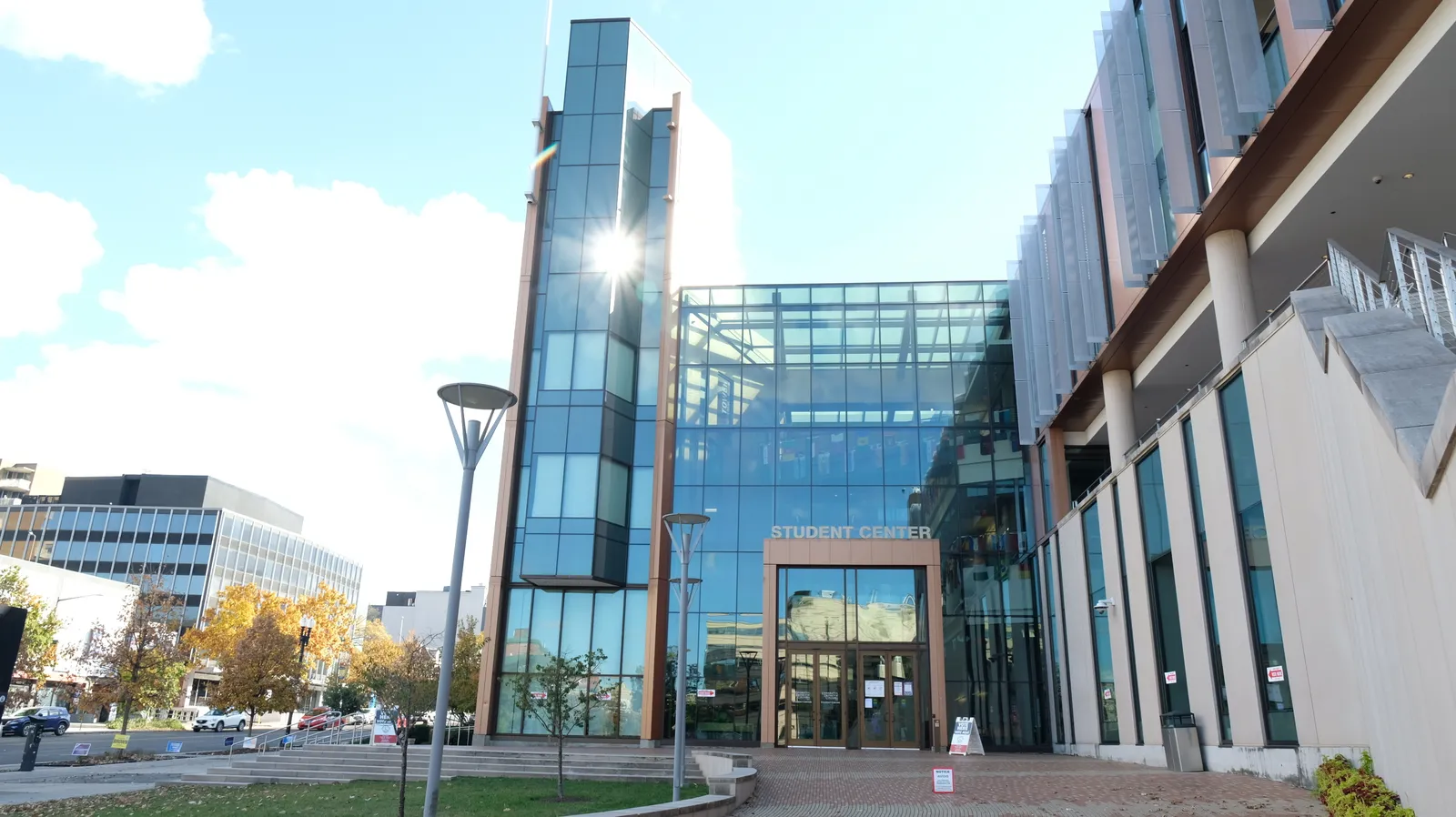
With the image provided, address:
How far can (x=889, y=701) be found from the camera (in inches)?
1170

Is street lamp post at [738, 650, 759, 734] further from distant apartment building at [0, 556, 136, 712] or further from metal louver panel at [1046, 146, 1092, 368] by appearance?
distant apartment building at [0, 556, 136, 712]

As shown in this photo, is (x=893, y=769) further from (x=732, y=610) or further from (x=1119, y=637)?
(x=732, y=610)

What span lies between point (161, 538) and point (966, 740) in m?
91.5

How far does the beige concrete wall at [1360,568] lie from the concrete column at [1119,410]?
35.3ft

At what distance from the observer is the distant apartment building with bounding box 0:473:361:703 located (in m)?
91.6

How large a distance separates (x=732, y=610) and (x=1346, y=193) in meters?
21.2

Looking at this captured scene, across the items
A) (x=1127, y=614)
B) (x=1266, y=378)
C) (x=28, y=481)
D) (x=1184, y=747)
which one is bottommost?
(x=1184, y=747)

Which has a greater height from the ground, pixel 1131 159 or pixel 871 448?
pixel 1131 159

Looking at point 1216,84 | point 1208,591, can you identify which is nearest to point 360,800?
point 1208,591

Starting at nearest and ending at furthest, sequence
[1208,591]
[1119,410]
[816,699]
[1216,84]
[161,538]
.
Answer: [1216,84], [1208,591], [1119,410], [816,699], [161,538]

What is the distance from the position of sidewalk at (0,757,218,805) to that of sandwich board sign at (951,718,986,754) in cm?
1969

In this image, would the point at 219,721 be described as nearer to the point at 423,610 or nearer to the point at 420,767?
the point at 420,767

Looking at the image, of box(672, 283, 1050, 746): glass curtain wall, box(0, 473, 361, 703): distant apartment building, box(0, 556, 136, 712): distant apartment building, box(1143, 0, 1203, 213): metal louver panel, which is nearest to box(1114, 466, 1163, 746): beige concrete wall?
box(1143, 0, 1203, 213): metal louver panel

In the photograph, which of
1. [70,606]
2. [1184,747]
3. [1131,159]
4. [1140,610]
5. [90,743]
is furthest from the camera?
[70,606]
